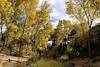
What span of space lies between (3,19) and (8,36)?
216 cm

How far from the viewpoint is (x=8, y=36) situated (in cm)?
2303

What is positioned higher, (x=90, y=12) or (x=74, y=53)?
(x=90, y=12)

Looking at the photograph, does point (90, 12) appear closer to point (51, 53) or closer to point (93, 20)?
point (93, 20)

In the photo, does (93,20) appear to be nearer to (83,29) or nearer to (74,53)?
(83,29)

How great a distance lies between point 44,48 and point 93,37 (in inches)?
232

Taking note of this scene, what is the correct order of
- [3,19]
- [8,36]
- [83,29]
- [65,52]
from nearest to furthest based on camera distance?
[3,19], [8,36], [83,29], [65,52]

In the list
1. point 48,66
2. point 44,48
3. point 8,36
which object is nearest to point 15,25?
point 8,36

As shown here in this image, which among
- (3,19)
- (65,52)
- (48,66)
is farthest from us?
(65,52)

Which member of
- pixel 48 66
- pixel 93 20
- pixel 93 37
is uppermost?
pixel 93 20

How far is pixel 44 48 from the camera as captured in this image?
1078 inches

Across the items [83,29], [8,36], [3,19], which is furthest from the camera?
[83,29]

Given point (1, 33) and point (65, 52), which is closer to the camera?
point (1, 33)

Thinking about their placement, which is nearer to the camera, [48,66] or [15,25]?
[48,66]

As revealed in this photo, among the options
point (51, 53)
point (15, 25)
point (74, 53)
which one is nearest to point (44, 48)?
point (51, 53)
